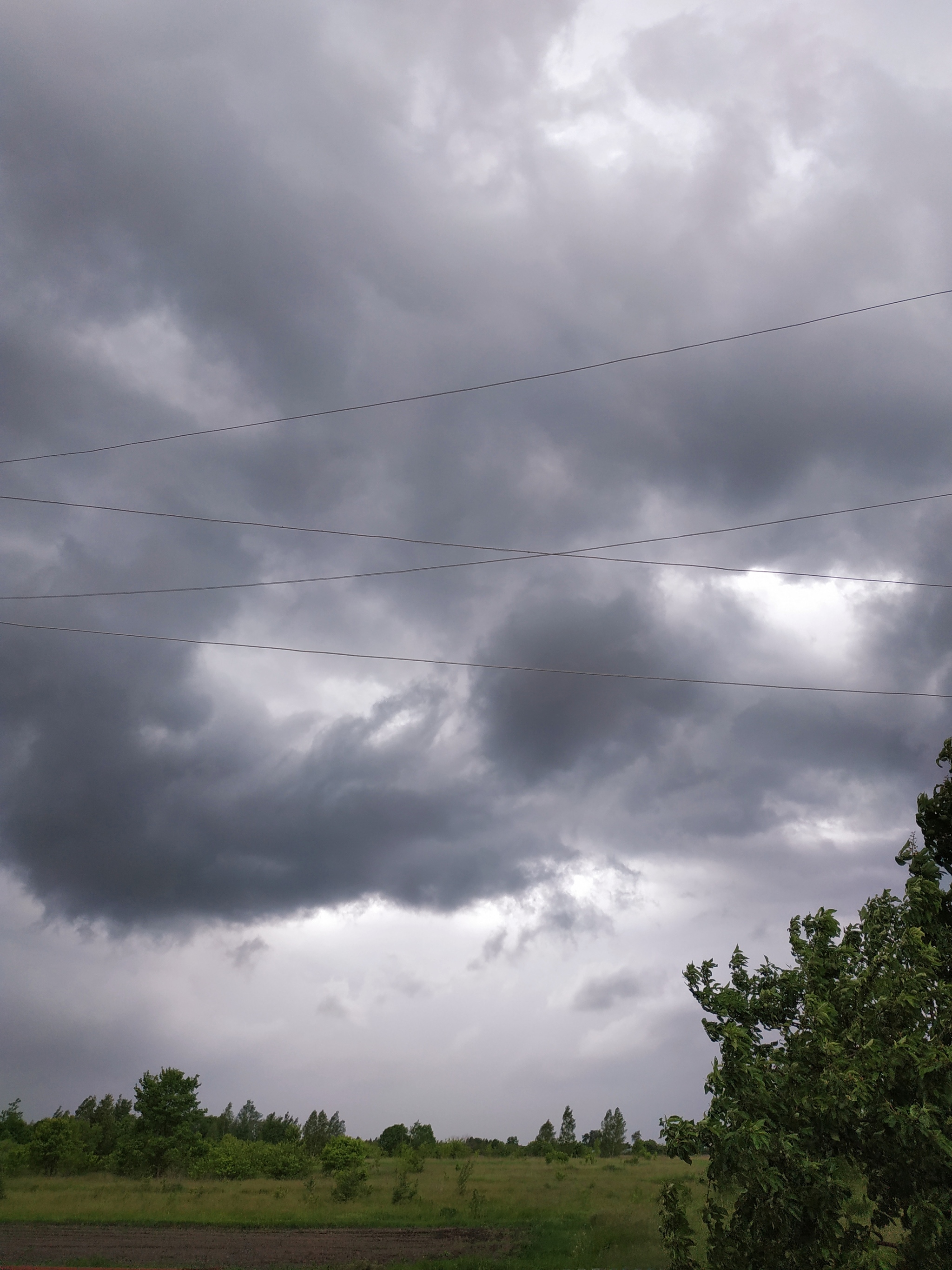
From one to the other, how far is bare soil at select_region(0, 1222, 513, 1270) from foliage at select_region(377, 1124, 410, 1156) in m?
70.1

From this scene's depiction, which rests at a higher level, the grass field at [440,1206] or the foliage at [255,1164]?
the grass field at [440,1206]

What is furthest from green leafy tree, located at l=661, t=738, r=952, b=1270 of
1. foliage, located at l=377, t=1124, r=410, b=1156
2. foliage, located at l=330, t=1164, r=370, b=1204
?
foliage, located at l=377, t=1124, r=410, b=1156

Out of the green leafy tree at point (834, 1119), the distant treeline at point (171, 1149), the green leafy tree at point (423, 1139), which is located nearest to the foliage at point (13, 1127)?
the distant treeline at point (171, 1149)

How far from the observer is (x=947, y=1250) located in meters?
12.1

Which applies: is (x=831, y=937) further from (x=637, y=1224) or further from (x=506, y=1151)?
(x=506, y=1151)

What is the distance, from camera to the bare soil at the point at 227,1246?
31.2m

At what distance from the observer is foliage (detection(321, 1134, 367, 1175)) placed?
6419 centimetres

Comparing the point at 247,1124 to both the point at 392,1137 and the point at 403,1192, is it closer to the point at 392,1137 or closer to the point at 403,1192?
the point at 392,1137

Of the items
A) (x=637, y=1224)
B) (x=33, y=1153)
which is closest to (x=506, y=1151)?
(x=33, y=1153)

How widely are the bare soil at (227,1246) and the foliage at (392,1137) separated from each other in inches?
2759

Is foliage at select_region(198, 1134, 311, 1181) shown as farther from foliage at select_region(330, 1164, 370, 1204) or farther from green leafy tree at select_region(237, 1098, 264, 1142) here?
green leafy tree at select_region(237, 1098, 264, 1142)

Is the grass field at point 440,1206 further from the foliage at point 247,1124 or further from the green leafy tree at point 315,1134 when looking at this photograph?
the foliage at point 247,1124

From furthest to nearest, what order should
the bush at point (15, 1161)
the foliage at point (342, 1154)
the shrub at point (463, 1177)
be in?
the bush at point (15, 1161), the foliage at point (342, 1154), the shrub at point (463, 1177)

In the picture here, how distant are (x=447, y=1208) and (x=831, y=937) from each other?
41.4 metres
